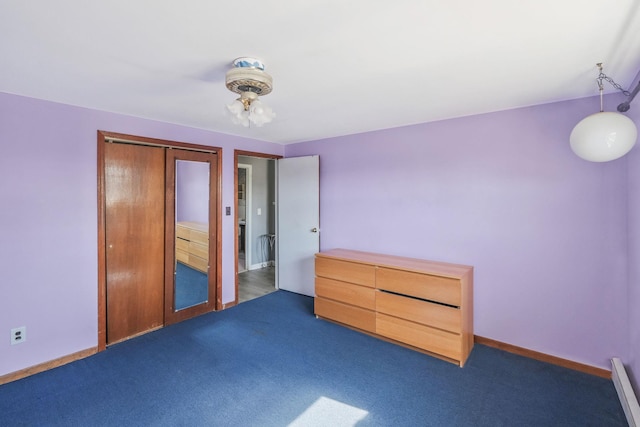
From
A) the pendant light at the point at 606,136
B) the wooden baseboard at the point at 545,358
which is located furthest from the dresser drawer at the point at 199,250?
the pendant light at the point at 606,136

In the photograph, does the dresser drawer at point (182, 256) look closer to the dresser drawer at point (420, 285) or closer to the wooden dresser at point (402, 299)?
the wooden dresser at point (402, 299)

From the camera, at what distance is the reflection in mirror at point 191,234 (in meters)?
3.42

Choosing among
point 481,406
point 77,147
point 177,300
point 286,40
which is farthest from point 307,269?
point 286,40

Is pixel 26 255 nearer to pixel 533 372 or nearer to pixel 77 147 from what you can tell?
pixel 77 147

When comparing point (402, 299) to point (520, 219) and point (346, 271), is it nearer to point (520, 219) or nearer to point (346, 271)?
point (346, 271)

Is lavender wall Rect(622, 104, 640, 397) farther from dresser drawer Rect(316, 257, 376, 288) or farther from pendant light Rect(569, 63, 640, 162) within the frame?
dresser drawer Rect(316, 257, 376, 288)

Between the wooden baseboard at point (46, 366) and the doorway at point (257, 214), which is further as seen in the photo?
the doorway at point (257, 214)

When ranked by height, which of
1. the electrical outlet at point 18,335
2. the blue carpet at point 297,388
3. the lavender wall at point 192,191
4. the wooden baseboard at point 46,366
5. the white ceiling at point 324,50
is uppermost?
the white ceiling at point 324,50

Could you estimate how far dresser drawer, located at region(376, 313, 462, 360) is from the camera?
8.41ft

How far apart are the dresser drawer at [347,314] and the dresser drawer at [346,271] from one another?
29 centimetres

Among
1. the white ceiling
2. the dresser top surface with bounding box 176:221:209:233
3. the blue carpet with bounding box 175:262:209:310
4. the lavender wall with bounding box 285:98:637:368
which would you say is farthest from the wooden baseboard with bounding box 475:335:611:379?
the dresser top surface with bounding box 176:221:209:233

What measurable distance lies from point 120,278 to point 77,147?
1.28 meters

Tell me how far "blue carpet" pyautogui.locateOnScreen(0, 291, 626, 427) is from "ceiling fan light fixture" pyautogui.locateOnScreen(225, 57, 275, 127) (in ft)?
6.42

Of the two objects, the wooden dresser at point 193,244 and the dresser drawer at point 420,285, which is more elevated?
the wooden dresser at point 193,244
